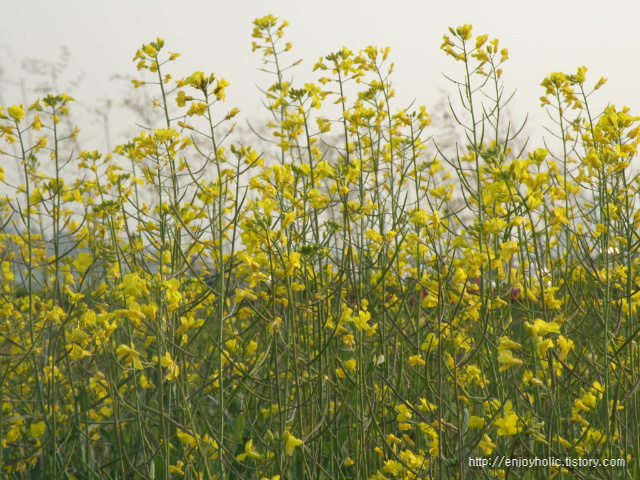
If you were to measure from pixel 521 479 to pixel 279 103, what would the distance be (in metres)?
2.00

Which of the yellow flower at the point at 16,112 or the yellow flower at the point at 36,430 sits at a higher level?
the yellow flower at the point at 16,112

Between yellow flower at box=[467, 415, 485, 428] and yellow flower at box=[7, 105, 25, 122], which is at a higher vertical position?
yellow flower at box=[7, 105, 25, 122]

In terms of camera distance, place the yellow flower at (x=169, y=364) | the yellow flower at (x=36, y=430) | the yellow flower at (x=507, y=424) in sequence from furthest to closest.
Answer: the yellow flower at (x=36, y=430) < the yellow flower at (x=507, y=424) < the yellow flower at (x=169, y=364)

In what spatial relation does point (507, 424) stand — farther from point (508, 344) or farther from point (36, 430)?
point (36, 430)

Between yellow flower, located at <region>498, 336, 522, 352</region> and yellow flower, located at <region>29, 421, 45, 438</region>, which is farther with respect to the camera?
yellow flower, located at <region>29, 421, 45, 438</region>

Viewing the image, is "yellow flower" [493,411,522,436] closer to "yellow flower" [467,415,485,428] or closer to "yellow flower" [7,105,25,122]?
"yellow flower" [467,415,485,428]

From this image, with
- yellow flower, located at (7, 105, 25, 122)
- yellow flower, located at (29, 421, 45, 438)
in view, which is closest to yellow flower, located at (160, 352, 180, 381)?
yellow flower, located at (29, 421, 45, 438)

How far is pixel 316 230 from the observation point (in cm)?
246

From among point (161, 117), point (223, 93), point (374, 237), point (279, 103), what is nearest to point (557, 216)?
point (374, 237)

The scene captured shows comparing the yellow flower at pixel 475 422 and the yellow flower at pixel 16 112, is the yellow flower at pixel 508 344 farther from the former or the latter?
the yellow flower at pixel 16 112

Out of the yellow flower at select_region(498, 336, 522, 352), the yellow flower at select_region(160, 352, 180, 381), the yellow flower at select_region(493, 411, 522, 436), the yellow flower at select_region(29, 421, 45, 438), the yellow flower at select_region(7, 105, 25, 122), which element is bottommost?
the yellow flower at select_region(29, 421, 45, 438)

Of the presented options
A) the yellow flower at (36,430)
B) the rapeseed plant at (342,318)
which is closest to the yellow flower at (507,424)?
the rapeseed plant at (342,318)

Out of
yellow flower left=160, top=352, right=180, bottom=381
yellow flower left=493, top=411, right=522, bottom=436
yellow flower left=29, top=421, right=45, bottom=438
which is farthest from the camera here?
yellow flower left=29, top=421, right=45, bottom=438

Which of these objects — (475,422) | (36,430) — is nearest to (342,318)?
(475,422)
